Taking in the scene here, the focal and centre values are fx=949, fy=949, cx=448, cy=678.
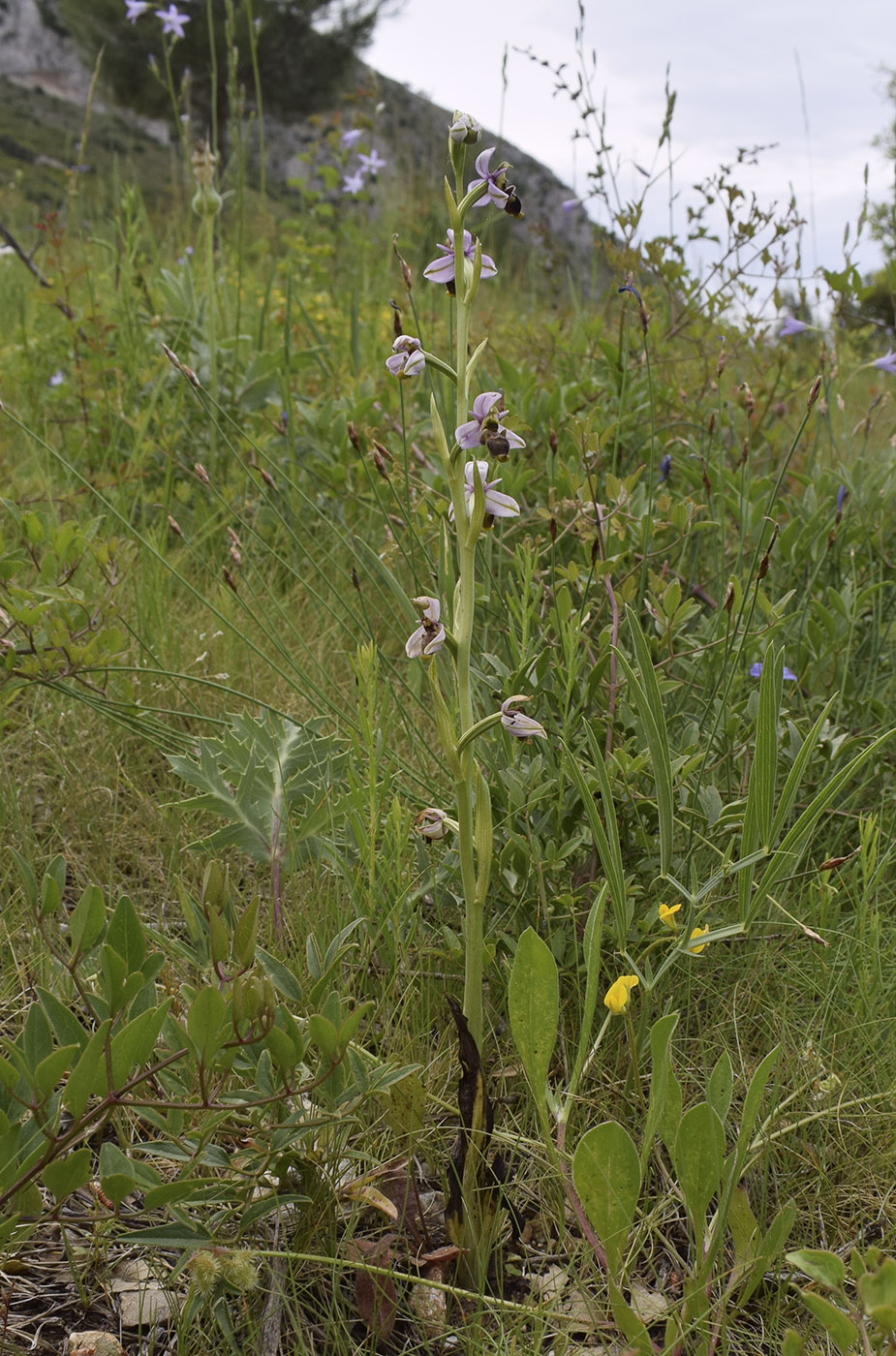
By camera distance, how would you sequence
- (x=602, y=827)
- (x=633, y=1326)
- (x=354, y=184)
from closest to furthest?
(x=633, y=1326), (x=602, y=827), (x=354, y=184)

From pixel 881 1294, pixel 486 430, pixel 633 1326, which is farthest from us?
pixel 486 430

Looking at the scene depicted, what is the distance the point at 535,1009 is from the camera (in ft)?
3.21

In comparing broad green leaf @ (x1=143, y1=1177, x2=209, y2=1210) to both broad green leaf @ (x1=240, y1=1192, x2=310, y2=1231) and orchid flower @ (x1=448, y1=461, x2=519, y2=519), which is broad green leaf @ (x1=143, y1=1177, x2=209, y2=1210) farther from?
orchid flower @ (x1=448, y1=461, x2=519, y2=519)

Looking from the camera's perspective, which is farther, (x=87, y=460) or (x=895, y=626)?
(x=87, y=460)

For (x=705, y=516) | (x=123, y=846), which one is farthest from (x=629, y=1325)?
(x=705, y=516)

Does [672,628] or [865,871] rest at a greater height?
[672,628]

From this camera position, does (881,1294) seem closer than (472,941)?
Yes

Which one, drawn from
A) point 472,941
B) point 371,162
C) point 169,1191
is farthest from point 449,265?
point 371,162

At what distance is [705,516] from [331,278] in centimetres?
348

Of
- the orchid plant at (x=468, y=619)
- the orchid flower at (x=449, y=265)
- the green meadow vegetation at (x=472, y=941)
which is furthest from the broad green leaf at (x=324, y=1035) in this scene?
the orchid flower at (x=449, y=265)

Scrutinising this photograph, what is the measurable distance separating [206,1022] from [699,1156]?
47cm

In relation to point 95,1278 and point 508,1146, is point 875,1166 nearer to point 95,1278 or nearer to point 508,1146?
point 508,1146

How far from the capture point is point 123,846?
1524mm

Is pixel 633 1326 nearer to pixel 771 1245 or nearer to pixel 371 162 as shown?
pixel 771 1245
